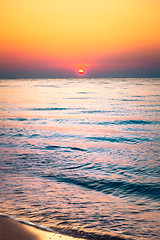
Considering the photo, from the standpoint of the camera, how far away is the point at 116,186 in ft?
20.9

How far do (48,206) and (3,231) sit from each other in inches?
51.5

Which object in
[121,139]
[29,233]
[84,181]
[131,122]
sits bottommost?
[29,233]

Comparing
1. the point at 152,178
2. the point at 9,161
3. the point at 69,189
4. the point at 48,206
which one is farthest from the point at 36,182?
the point at 152,178

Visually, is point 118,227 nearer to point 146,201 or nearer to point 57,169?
point 146,201

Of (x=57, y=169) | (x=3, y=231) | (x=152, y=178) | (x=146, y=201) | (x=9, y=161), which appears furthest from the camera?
(x=9, y=161)

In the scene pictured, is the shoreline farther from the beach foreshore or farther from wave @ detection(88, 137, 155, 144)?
wave @ detection(88, 137, 155, 144)

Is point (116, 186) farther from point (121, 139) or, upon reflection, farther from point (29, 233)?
point (121, 139)

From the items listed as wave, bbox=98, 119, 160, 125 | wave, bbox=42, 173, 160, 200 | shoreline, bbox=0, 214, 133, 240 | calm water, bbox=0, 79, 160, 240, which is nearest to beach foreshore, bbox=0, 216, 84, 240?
shoreline, bbox=0, 214, 133, 240

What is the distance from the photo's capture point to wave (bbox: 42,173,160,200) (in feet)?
19.6

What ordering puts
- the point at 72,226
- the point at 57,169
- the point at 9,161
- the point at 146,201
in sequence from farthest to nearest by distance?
the point at 9,161
the point at 57,169
the point at 146,201
the point at 72,226

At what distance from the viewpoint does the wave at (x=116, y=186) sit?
19.6 ft

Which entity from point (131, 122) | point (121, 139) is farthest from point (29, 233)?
point (131, 122)

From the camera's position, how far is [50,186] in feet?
20.2

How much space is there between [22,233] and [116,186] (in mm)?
3172
